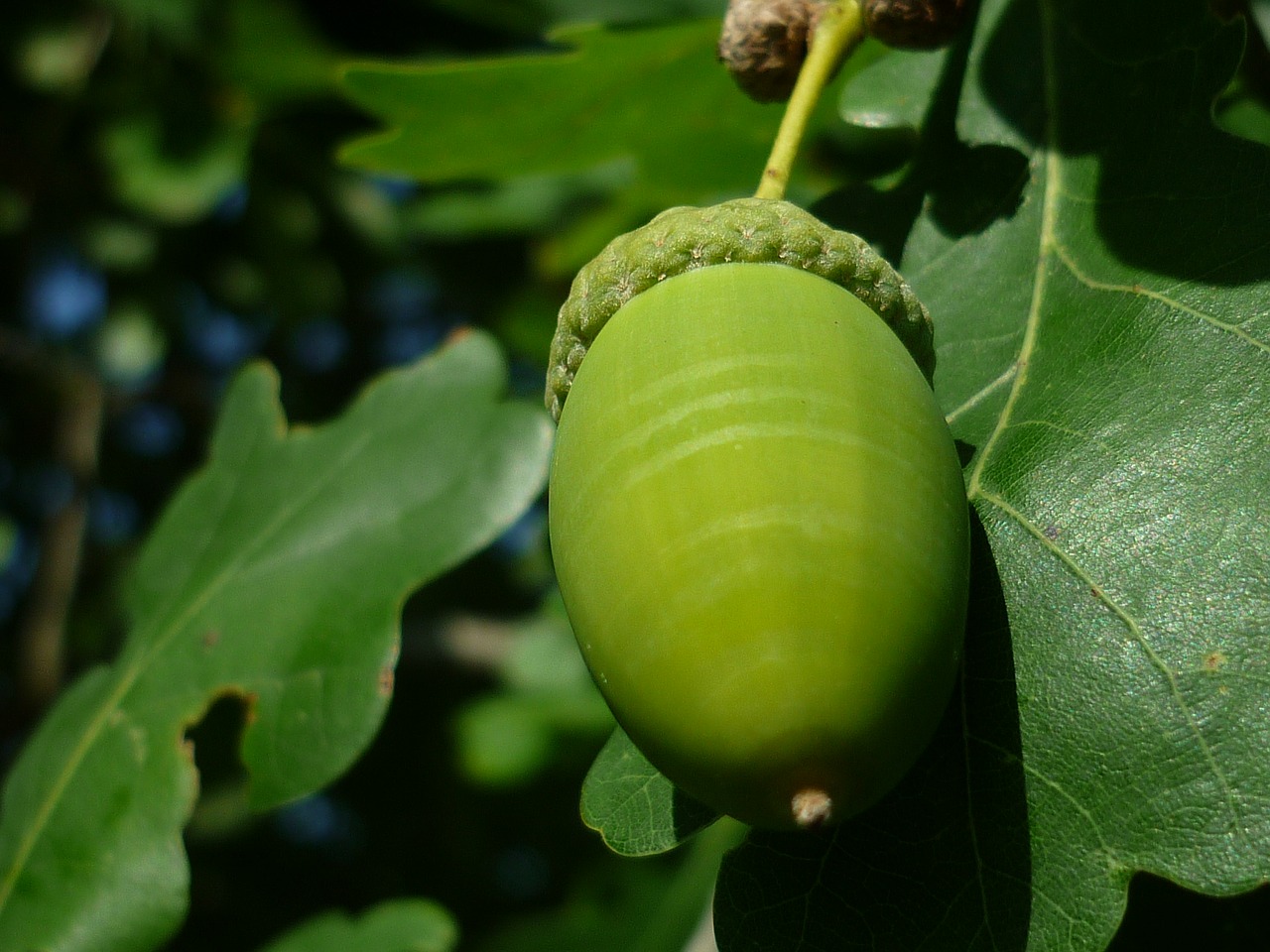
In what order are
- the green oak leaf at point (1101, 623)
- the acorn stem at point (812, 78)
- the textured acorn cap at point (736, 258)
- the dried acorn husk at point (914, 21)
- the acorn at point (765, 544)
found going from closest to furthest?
1. the acorn at point (765, 544)
2. the green oak leaf at point (1101, 623)
3. the textured acorn cap at point (736, 258)
4. the acorn stem at point (812, 78)
5. the dried acorn husk at point (914, 21)

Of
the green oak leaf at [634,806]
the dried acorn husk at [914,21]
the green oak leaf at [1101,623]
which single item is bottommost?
the green oak leaf at [634,806]

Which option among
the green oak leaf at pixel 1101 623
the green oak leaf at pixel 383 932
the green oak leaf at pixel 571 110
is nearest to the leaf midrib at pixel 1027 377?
the green oak leaf at pixel 1101 623

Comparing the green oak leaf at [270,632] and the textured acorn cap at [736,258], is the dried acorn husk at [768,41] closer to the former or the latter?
the textured acorn cap at [736,258]

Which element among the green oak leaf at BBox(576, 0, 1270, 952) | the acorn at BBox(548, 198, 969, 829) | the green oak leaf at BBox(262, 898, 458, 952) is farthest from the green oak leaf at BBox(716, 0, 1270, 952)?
the green oak leaf at BBox(262, 898, 458, 952)

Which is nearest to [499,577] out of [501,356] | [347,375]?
[347,375]

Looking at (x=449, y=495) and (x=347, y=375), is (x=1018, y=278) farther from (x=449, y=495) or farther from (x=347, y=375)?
(x=347, y=375)
